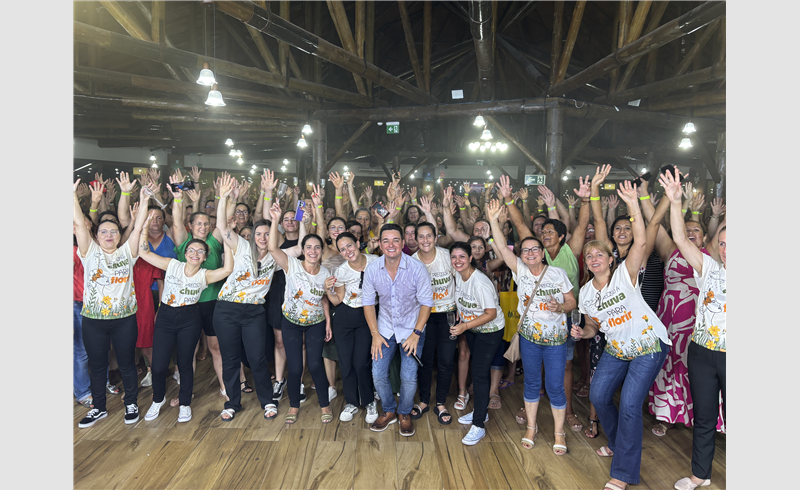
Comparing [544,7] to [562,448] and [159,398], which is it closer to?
[562,448]

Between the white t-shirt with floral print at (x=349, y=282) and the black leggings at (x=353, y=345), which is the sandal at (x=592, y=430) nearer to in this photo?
the black leggings at (x=353, y=345)

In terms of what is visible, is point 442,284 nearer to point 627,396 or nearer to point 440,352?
point 440,352

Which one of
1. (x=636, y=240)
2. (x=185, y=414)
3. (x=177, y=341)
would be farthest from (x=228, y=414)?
(x=636, y=240)

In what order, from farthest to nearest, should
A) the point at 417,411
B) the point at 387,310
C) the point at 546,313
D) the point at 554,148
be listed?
the point at 554,148 → the point at 417,411 → the point at 387,310 → the point at 546,313

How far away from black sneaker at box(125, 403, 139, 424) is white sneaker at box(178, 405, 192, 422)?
1.08 feet

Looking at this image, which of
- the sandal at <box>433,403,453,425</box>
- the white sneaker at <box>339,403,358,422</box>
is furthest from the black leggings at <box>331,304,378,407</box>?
the sandal at <box>433,403,453,425</box>

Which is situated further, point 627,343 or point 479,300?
point 479,300

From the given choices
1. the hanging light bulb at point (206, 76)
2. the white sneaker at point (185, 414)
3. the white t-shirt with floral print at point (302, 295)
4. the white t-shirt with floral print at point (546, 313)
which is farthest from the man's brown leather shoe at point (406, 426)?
the hanging light bulb at point (206, 76)

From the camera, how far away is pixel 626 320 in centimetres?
255

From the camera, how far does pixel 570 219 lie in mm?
4789

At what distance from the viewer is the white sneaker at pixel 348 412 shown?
3398mm

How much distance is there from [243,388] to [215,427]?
624 mm

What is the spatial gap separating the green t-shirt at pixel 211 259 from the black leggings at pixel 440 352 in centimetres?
195

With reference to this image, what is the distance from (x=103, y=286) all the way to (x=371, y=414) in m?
2.39
